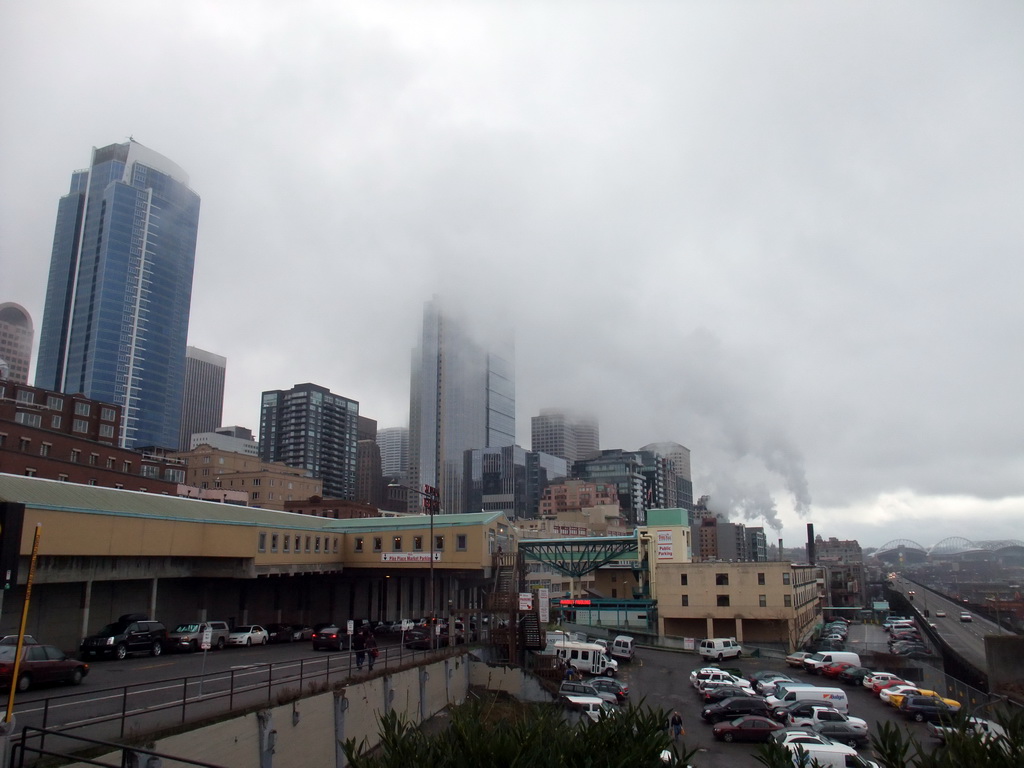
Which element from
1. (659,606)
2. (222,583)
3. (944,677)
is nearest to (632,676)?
(944,677)

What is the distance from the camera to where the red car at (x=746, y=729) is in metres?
32.2

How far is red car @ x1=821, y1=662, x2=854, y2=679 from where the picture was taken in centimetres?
4828

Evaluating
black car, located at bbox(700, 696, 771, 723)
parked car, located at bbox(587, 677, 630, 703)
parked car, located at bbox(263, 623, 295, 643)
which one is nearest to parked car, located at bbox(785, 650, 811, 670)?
parked car, located at bbox(587, 677, 630, 703)

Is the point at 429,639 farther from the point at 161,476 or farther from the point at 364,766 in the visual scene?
the point at 161,476

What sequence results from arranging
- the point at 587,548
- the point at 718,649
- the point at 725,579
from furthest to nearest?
the point at 587,548 → the point at 725,579 → the point at 718,649

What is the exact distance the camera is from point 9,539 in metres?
11.1

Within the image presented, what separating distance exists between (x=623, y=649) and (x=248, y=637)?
27846 millimetres

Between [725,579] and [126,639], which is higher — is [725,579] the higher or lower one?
the higher one

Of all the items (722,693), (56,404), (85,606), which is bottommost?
(722,693)

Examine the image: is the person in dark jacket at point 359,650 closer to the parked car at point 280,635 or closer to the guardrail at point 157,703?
the guardrail at point 157,703

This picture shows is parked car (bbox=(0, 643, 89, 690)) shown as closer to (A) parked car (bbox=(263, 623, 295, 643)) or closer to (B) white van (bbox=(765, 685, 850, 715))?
(A) parked car (bbox=(263, 623, 295, 643))

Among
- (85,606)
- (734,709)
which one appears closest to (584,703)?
(734,709)

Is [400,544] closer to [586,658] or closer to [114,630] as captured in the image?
[586,658]

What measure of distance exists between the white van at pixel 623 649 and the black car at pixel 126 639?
32.7 m
